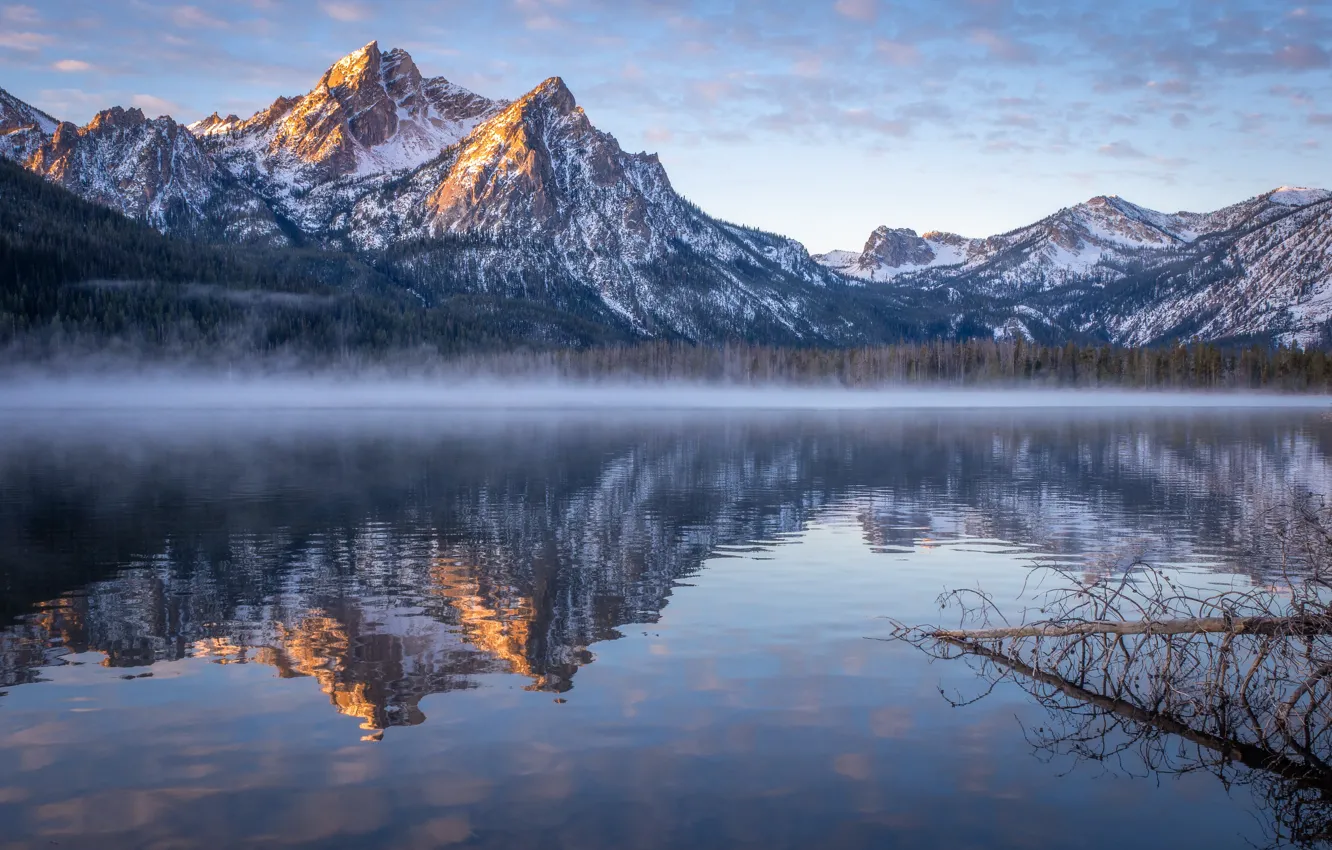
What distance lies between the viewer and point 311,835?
40.6 ft

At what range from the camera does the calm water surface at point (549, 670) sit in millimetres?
13039

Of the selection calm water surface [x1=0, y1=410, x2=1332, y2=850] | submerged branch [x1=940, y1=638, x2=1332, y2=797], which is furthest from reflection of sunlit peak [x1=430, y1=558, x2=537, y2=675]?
submerged branch [x1=940, y1=638, x2=1332, y2=797]

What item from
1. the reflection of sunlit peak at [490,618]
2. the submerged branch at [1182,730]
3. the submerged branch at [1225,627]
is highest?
Answer: the submerged branch at [1225,627]

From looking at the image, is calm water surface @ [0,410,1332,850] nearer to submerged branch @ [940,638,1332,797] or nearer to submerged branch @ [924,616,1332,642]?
submerged branch @ [940,638,1332,797]

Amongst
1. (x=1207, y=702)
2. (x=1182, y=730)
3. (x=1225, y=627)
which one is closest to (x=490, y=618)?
(x=1182, y=730)

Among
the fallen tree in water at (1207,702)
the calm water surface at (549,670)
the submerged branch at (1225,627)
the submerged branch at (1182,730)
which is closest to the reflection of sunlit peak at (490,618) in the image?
the calm water surface at (549,670)

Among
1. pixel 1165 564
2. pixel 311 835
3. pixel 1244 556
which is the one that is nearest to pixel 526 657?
pixel 311 835

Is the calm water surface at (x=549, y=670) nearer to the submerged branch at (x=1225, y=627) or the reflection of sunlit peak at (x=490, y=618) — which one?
the reflection of sunlit peak at (x=490, y=618)

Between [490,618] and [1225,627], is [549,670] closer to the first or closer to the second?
[490,618]

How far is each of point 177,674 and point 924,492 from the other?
124ft

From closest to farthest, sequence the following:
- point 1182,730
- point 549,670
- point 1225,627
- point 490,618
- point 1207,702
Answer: point 1225,627, point 1207,702, point 1182,730, point 549,670, point 490,618

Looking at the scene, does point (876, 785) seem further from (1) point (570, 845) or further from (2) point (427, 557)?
(2) point (427, 557)

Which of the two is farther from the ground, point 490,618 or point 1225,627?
point 1225,627

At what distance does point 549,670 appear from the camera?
19.3 metres
